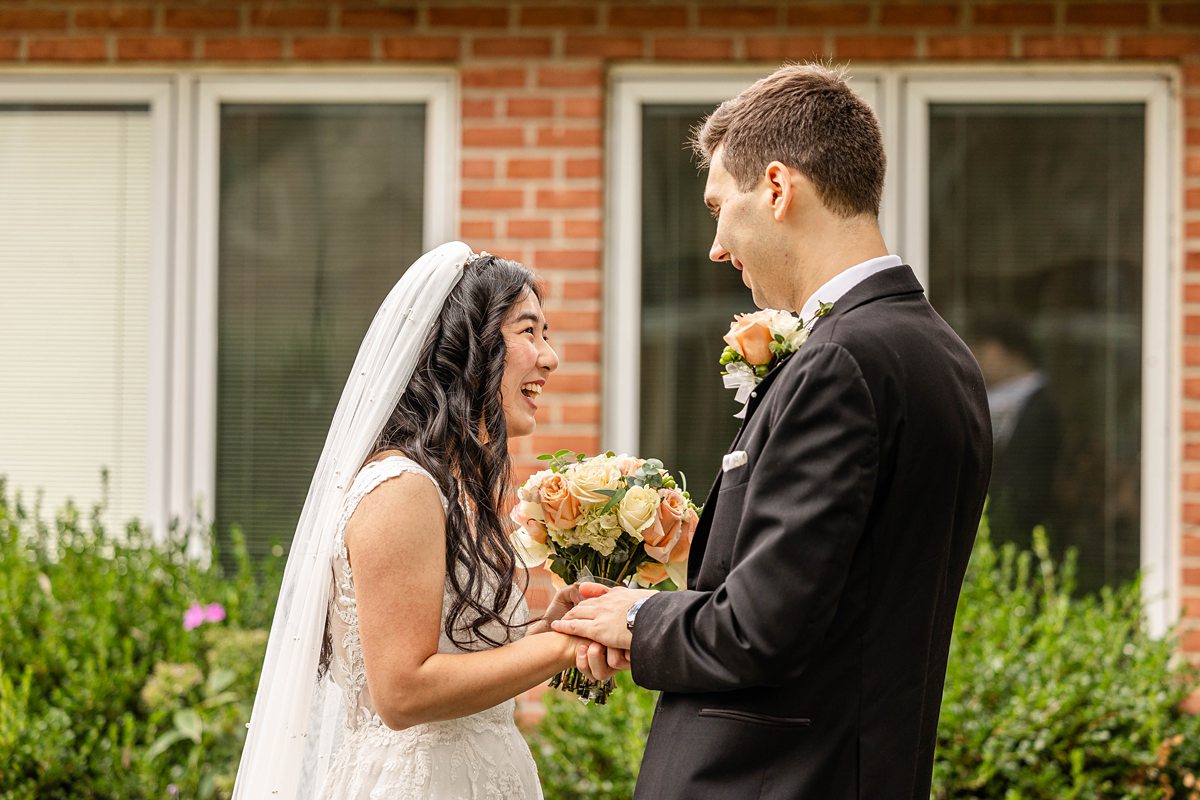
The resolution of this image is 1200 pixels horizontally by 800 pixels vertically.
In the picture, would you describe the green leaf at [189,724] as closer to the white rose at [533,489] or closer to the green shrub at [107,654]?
the green shrub at [107,654]

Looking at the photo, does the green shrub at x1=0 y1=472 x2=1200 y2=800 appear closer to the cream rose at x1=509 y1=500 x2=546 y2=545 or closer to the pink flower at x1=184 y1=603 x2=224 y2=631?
the pink flower at x1=184 y1=603 x2=224 y2=631

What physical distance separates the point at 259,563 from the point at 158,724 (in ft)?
3.02

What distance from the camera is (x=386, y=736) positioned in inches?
118

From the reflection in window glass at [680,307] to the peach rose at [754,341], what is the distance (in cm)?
276

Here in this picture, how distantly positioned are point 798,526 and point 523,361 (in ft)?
3.47

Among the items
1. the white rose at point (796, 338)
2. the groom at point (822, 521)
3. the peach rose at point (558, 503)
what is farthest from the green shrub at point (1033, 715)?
the white rose at point (796, 338)

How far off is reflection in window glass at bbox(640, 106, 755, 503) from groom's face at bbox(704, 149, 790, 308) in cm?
273

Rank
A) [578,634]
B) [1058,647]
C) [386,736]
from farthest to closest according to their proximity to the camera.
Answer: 1. [1058,647]
2. [386,736]
3. [578,634]

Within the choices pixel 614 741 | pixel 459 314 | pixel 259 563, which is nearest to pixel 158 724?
pixel 259 563

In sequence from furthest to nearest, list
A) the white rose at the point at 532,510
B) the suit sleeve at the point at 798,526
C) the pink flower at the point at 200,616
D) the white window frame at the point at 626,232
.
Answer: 1. the white window frame at the point at 626,232
2. the pink flower at the point at 200,616
3. the white rose at the point at 532,510
4. the suit sleeve at the point at 798,526

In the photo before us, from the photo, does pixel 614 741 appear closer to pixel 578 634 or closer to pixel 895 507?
pixel 578 634

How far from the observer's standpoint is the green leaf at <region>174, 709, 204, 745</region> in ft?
15.5

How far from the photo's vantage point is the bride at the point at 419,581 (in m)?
2.78

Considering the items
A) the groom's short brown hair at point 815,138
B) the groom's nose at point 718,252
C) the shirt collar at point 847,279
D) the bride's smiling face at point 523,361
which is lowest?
the bride's smiling face at point 523,361
